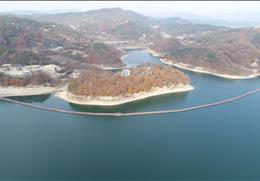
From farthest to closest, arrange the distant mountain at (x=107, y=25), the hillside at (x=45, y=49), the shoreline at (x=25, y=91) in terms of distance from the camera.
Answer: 1. the distant mountain at (x=107, y=25)
2. the hillside at (x=45, y=49)
3. the shoreline at (x=25, y=91)

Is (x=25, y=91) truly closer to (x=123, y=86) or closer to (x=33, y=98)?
(x=33, y=98)

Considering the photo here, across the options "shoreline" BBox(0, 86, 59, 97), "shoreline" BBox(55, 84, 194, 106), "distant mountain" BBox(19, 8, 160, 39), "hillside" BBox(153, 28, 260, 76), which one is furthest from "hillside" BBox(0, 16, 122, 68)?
"distant mountain" BBox(19, 8, 160, 39)

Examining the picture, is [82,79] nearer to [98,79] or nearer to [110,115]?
[98,79]

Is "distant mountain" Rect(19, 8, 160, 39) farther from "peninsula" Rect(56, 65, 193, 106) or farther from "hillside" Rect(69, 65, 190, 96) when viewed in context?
"peninsula" Rect(56, 65, 193, 106)

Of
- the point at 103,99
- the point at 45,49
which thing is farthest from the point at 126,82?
the point at 45,49

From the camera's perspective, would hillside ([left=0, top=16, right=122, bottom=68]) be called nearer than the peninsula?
No

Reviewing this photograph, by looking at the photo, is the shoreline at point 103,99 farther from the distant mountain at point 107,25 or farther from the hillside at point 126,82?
the distant mountain at point 107,25

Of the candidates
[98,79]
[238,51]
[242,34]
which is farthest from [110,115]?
[242,34]

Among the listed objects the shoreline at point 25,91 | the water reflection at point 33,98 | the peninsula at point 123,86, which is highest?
the peninsula at point 123,86

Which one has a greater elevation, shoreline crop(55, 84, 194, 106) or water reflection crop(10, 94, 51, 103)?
shoreline crop(55, 84, 194, 106)

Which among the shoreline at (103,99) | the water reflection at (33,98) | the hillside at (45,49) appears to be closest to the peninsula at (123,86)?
the shoreline at (103,99)

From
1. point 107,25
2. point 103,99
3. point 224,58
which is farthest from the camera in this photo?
point 107,25
